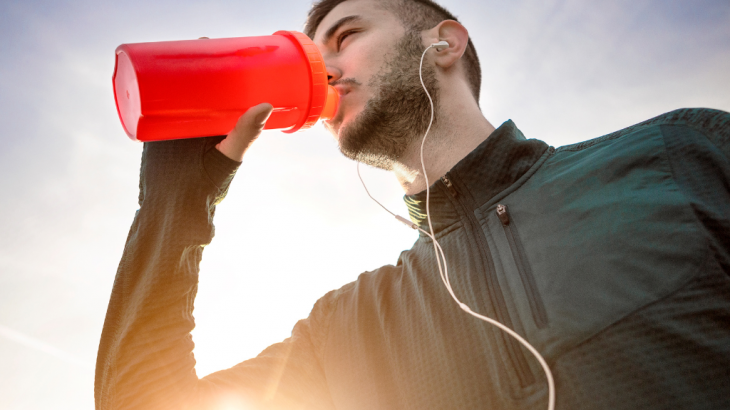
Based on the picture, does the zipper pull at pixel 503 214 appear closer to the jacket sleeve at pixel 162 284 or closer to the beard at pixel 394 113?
the beard at pixel 394 113

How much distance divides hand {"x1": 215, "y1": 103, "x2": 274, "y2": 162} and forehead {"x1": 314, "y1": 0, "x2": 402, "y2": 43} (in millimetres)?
993

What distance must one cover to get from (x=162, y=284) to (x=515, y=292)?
1.00 m

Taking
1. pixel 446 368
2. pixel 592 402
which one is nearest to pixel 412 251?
pixel 446 368

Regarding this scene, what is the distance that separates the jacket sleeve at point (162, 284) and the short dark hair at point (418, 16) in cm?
122

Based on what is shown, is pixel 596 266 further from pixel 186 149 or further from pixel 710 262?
pixel 186 149

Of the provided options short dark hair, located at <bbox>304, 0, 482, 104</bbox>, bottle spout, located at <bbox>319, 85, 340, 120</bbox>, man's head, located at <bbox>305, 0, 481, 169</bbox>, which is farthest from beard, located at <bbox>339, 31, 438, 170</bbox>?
short dark hair, located at <bbox>304, 0, 482, 104</bbox>

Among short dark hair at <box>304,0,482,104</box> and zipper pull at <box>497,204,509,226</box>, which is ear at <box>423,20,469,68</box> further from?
zipper pull at <box>497,204,509,226</box>

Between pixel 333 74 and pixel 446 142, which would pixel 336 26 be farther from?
pixel 446 142

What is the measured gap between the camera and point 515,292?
3.54ft

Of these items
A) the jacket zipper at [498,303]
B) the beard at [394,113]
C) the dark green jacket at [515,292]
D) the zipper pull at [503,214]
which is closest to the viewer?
the dark green jacket at [515,292]

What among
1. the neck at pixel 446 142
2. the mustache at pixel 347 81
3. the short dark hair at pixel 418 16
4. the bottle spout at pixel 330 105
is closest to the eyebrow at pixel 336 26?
the short dark hair at pixel 418 16

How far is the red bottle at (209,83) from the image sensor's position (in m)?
1.02

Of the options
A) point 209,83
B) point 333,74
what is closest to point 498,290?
point 209,83

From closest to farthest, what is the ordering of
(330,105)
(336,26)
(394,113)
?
(330,105), (394,113), (336,26)
